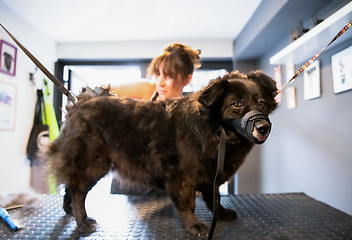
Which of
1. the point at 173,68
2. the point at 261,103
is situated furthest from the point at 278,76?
the point at 261,103

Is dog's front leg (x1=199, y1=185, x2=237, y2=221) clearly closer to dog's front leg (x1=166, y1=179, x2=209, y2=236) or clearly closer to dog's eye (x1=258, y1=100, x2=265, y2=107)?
dog's front leg (x1=166, y1=179, x2=209, y2=236)

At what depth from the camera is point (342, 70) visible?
148 centimetres

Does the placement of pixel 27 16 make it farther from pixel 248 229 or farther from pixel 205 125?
pixel 248 229

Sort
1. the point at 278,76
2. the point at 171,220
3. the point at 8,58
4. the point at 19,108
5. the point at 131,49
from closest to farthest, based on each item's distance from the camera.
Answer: the point at 171,220 → the point at 278,76 → the point at 8,58 → the point at 19,108 → the point at 131,49

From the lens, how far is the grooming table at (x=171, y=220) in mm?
919

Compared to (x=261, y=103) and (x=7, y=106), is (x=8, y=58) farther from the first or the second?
(x=261, y=103)

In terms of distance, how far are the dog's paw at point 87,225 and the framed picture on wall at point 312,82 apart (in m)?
1.70

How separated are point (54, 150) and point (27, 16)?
2.46 meters

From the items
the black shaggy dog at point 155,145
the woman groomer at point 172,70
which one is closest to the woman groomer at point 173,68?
the woman groomer at point 172,70

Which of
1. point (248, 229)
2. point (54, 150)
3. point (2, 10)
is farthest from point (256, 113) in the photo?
point (2, 10)

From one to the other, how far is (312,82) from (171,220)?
150 centimetres

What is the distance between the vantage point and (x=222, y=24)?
115 inches

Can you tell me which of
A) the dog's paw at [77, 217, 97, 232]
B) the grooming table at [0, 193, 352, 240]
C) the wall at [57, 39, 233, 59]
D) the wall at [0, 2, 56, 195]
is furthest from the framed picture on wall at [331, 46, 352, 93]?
the wall at [0, 2, 56, 195]

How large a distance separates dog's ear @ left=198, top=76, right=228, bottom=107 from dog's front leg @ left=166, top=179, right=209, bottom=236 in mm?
322
